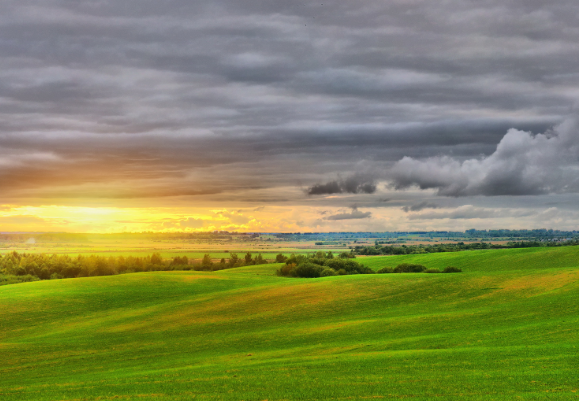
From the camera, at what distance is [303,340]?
42.6m

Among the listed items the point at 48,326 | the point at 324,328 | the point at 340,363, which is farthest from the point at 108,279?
the point at 340,363

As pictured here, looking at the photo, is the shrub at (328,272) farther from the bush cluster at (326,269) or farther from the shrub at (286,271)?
the shrub at (286,271)

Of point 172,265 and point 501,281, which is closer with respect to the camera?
point 501,281

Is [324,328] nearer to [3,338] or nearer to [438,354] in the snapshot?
[438,354]

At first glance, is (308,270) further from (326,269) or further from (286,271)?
(286,271)

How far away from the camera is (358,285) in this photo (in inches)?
2926

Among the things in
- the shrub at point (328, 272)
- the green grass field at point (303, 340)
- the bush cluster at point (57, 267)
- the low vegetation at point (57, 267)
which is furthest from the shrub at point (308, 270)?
the low vegetation at point (57, 267)

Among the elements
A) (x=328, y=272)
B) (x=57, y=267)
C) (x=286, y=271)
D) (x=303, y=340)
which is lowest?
(x=57, y=267)

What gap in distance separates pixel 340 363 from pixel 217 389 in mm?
8661

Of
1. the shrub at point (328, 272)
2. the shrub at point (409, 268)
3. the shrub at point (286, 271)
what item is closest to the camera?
the shrub at point (409, 268)

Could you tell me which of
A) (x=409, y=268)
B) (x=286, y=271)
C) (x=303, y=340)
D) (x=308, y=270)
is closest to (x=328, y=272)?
(x=308, y=270)

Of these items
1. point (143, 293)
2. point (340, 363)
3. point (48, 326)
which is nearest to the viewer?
point (340, 363)

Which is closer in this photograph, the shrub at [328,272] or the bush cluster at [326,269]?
the shrub at [328,272]

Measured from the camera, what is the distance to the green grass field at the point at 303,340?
23.9 metres
